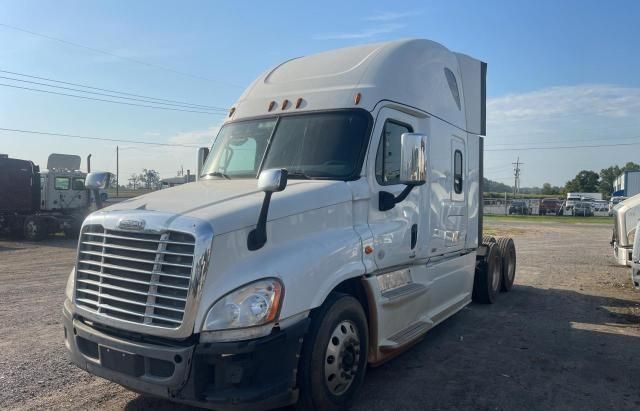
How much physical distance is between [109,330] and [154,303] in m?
0.60

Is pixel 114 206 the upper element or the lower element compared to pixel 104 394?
upper

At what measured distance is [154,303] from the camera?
3.68m

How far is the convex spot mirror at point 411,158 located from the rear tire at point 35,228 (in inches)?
802

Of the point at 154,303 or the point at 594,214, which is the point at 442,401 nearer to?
the point at 154,303

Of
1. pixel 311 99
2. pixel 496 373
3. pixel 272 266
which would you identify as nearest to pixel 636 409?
pixel 496 373

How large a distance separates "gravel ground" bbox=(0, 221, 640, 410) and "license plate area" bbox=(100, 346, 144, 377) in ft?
2.80

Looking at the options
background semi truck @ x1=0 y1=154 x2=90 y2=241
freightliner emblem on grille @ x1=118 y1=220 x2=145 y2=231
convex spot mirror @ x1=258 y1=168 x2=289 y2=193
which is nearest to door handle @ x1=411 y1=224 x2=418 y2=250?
convex spot mirror @ x1=258 y1=168 x2=289 y2=193

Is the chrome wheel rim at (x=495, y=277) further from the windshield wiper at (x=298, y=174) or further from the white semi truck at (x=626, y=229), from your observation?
the windshield wiper at (x=298, y=174)

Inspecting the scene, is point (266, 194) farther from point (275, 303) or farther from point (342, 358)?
point (342, 358)

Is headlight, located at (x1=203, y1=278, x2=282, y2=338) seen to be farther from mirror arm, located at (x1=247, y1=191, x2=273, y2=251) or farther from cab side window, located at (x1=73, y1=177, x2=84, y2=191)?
cab side window, located at (x1=73, y1=177, x2=84, y2=191)

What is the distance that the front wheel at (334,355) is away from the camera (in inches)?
153

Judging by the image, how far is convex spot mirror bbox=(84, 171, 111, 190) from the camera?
4.81 m

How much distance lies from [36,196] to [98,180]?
66.5 feet

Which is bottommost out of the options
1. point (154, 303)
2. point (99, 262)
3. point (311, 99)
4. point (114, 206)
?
point (154, 303)
